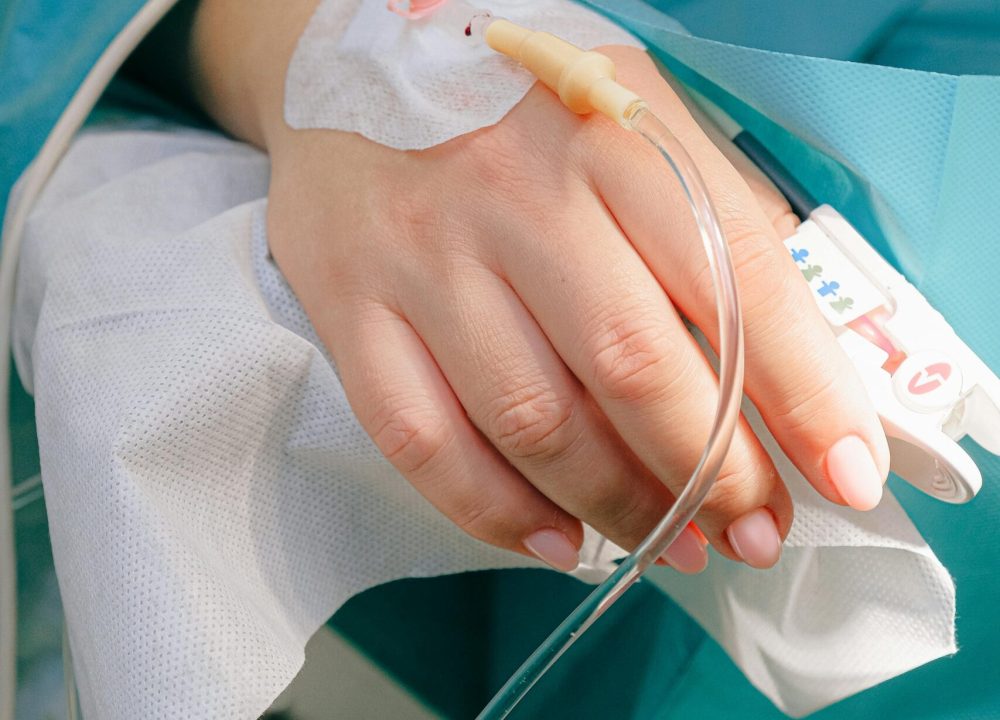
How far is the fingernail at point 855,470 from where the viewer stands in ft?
1.45

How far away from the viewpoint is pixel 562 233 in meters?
0.49

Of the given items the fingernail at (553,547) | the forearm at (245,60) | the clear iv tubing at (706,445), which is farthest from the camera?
the forearm at (245,60)

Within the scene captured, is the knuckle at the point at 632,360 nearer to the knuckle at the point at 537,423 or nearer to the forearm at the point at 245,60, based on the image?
the knuckle at the point at 537,423

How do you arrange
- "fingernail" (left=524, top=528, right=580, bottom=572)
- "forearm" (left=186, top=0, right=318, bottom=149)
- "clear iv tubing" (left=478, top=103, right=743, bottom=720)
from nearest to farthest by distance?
"clear iv tubing" (left=478, top=103, right=743, bottom=720) < "fingernail" (left=524, top=528, right=580, bottom=572) < "forearm" (left=186, top=0, right=318, bottom=149)

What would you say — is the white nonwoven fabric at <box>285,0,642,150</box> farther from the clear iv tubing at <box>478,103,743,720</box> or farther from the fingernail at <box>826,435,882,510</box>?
the fingernail at <box>826,435,882,510</box>

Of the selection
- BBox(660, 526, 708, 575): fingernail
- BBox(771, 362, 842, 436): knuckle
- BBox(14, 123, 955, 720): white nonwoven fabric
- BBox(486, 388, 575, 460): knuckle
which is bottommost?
BBox(14, 123, 955, 720): white nonwoven fabric

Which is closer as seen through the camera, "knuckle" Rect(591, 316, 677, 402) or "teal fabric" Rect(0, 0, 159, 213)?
"knuckle" Rect(591, 316, 677, 402)

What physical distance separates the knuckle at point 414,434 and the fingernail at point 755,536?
17cm

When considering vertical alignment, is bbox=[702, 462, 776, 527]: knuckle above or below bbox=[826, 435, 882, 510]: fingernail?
below

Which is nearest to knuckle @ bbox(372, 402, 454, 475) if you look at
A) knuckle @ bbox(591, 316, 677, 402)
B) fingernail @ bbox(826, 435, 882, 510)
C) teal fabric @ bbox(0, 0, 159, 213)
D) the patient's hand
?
the patient's hand

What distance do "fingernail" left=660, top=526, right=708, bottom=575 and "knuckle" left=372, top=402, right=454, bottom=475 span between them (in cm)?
14

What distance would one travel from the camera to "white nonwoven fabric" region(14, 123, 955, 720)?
474 millimetres

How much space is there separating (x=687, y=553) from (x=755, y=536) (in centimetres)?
5

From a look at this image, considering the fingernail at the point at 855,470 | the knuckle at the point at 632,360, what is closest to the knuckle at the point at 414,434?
the knuckle at the point at 632,360
